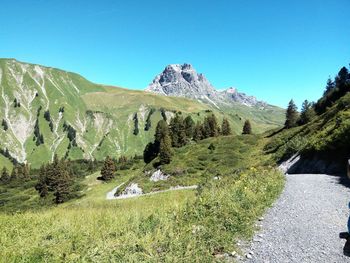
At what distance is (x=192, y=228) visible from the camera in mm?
9148

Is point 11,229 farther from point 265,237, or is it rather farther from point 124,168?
point 124,168

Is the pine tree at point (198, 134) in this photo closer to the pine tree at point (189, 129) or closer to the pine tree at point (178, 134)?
the pine tree at point (189, 129)

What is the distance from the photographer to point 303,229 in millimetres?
10141

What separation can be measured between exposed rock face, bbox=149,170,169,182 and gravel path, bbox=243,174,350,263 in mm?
52280

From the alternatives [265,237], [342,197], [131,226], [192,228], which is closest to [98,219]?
[131,226]

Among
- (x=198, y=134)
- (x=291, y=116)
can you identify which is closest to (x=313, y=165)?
(x=291, y=116)

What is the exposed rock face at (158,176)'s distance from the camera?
Result: 6775cm

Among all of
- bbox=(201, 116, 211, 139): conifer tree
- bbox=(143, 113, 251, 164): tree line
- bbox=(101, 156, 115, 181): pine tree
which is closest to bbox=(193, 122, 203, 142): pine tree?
bbox=(143, 113, 251, 164): tree line

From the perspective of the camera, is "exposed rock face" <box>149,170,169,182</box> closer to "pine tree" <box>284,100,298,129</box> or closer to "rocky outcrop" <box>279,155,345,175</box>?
"rocky outcrop" <box>279,155,345,175</box>

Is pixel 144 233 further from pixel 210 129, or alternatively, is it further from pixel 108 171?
pixel 108 171

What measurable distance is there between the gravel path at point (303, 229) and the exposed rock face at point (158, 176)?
5228 cm

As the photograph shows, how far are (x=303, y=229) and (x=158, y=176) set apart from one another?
60.6m

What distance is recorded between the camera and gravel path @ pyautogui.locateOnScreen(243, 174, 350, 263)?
8.00 metres

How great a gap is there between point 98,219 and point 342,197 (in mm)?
11990
